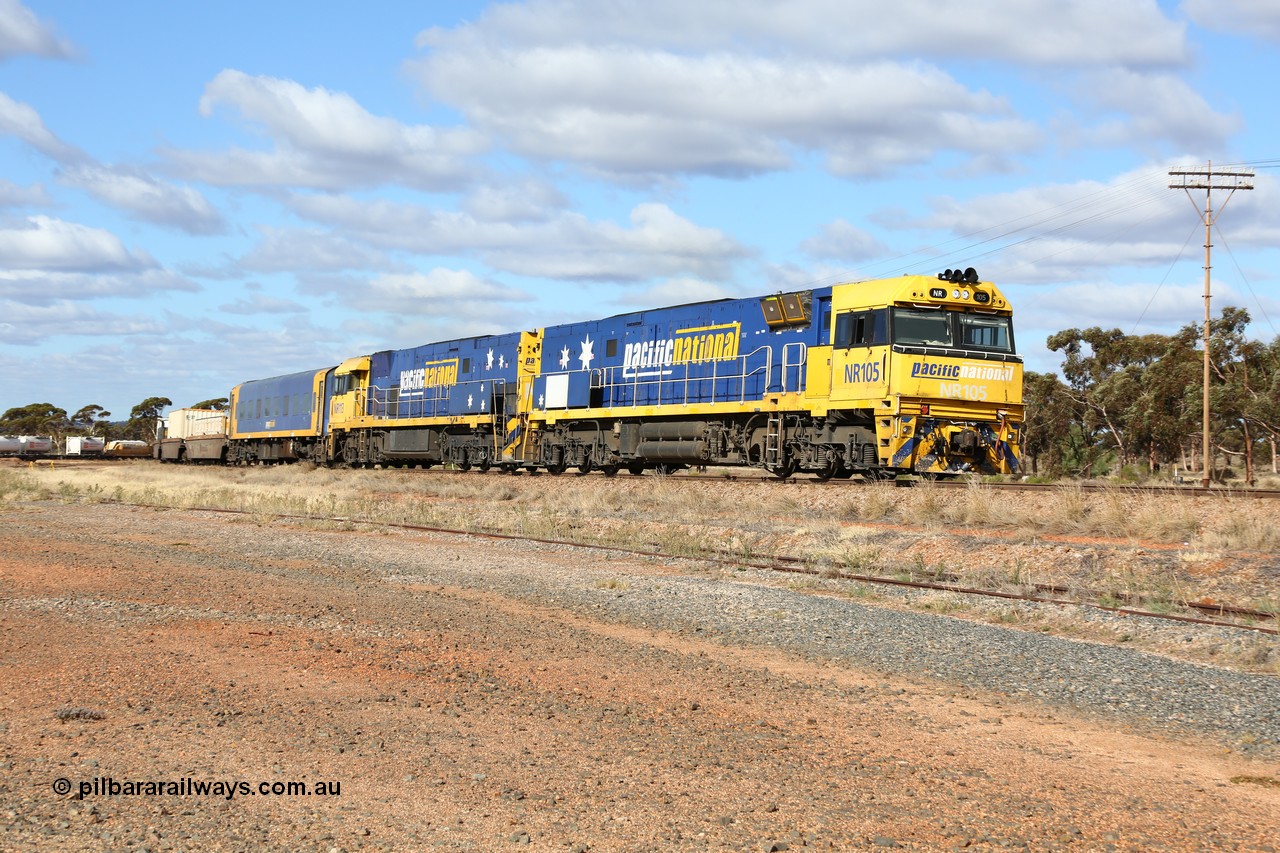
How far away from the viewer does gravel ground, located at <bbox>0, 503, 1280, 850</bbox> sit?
4816mm

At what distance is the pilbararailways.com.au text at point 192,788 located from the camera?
16.1 ft

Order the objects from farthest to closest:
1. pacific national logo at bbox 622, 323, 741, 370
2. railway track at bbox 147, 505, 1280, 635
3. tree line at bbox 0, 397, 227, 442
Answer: tree line at bbox 0, 397, 227, 442 → pacific national logo at bbox 622, 323, 741, 370 → railway track at bbox 147, 505, 1280, 635

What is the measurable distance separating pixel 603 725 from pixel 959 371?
14.8m

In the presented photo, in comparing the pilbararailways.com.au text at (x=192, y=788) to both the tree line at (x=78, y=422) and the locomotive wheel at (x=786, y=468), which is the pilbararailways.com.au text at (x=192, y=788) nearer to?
the locomotive wheel at (x=786, y=468)

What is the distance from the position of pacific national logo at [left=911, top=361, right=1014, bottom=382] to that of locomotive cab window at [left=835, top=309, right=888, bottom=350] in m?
0.79

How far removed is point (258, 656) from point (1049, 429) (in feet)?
181

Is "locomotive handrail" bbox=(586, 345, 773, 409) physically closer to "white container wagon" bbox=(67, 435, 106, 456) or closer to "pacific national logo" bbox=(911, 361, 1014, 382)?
"pacific national logo" bbox=(911, 361, 1014, 382)

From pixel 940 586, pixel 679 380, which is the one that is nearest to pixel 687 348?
pixel 679 380

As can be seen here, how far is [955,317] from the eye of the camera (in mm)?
20109

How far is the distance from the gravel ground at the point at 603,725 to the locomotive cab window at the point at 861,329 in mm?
9350

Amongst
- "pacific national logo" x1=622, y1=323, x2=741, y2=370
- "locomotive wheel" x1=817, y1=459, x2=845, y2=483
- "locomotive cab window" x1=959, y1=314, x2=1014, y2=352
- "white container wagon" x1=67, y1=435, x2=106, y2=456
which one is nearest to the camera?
"locomotive cab window" x1=959, y1=314, x2=1014, y2=352

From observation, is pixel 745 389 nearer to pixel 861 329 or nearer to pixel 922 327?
pixel 861 329

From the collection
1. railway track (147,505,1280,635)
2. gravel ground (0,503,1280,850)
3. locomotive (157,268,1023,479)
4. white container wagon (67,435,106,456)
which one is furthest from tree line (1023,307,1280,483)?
white container wagon (67,435,106,456)

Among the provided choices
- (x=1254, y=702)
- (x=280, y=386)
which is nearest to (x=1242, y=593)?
(x=1254, y=702)
